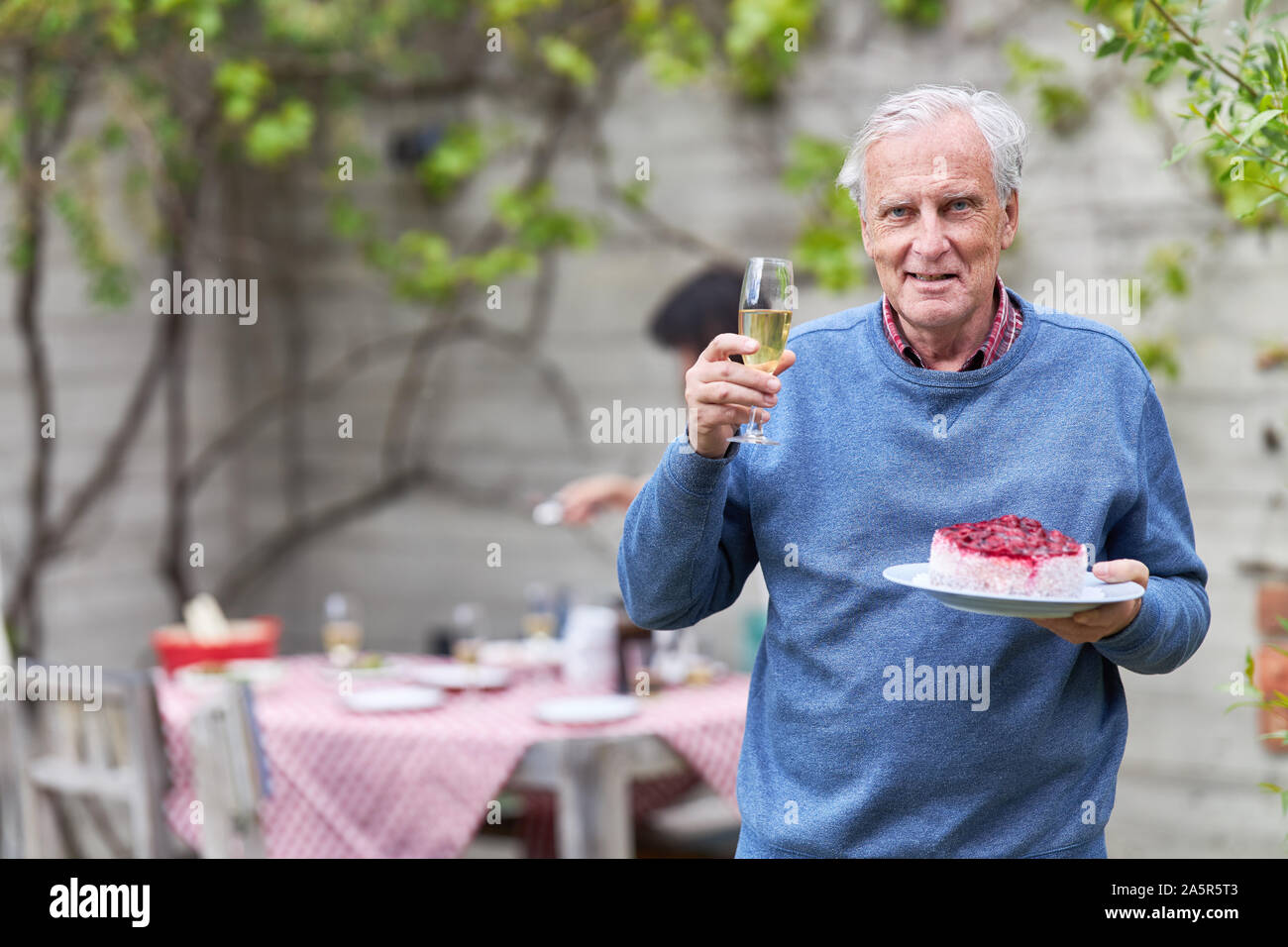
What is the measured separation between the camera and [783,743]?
5.15 ft

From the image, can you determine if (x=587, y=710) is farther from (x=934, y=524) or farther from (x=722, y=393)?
(x=722, y=393)

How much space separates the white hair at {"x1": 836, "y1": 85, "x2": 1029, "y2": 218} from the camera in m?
1.52

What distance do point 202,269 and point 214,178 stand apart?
41 centimetres

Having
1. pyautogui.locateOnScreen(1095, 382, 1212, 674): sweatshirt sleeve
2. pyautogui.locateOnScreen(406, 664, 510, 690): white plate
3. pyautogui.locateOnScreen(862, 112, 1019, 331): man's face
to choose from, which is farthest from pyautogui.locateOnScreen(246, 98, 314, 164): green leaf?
pyautogui.locateOnScreen(1095, 382, 1212, 674): sweatshirt sleeve

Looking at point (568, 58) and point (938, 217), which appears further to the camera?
point (568, 58)

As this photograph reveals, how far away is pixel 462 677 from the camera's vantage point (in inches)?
137

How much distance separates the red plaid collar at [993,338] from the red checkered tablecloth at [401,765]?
1.61 m

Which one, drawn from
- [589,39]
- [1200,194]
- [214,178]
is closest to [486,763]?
[1200,194]

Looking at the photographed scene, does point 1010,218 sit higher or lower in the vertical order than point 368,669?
higher

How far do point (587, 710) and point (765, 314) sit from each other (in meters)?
1.77

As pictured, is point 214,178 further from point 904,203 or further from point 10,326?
point 904,203

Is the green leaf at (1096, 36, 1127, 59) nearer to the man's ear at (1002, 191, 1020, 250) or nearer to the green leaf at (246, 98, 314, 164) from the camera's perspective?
the man's ear at (1002, 191, 1020, 250)

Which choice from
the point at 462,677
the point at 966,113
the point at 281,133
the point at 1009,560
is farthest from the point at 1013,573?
the point at 281,133

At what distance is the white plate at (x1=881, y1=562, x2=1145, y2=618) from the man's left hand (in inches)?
0.4
